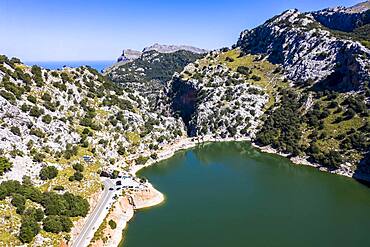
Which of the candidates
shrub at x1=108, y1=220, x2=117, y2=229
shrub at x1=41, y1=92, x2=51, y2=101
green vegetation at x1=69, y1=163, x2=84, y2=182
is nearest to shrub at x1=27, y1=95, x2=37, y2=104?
shrub at x1=41, y1=92, x2=51, y2=101

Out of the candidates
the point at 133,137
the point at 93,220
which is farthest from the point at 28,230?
the point at 133,137

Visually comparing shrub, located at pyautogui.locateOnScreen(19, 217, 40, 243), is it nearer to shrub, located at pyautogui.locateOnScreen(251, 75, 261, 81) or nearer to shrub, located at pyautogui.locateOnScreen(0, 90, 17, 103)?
shrub, located at pyautogui.locateOnScreen(0, 90, 17, 103)

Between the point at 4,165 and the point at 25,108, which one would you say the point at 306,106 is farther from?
the point at 4,165


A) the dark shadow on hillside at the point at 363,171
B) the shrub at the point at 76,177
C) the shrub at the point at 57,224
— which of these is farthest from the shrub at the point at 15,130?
the dark shadow on hillside at the point at 363,171

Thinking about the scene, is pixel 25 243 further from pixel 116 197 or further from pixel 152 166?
pixel 152 166

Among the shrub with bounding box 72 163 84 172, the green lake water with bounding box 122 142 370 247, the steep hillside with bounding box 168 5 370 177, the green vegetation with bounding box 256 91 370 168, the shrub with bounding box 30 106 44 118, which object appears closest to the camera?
the green lake water with bounding box 122 142 370 247

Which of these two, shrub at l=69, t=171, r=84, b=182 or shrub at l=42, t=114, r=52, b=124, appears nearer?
shrub at l=69, t=171, r=84, b=182

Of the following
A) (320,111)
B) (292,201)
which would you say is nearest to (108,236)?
(292,201)
